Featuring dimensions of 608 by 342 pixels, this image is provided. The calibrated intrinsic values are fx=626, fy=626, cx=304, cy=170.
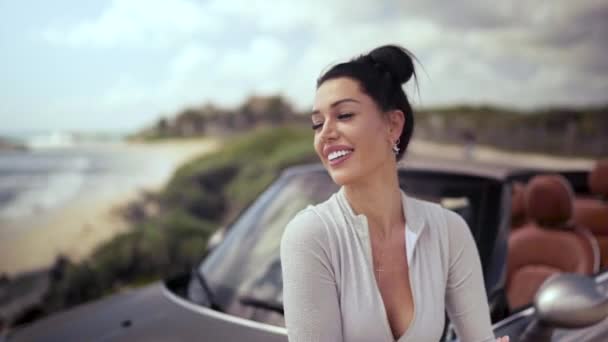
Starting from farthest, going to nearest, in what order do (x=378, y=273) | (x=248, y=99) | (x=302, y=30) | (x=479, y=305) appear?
(x=248, y=99)
(x=302, y=30)
(x=479, y=305)
(x=378, y=273)

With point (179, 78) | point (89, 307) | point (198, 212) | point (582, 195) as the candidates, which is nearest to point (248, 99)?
point (179, 78)

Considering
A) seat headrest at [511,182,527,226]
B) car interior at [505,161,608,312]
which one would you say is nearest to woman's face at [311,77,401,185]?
car interior at [505,161,608,312]

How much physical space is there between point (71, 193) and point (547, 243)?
4804 mm

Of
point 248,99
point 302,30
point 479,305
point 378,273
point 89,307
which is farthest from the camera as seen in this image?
point 248,99

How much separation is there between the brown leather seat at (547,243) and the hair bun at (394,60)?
1.57 m

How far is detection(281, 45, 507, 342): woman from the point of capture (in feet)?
3.92

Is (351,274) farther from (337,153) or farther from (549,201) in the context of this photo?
(549,201)

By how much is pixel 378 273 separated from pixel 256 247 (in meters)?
1.07

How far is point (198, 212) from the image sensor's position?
22.6 feet

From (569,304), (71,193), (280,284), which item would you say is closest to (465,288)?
(569,304)

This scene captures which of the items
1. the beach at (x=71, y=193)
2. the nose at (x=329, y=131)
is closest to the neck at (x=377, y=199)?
the nose at (x=329, y=131)

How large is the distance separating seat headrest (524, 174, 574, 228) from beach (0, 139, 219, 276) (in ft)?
14.8

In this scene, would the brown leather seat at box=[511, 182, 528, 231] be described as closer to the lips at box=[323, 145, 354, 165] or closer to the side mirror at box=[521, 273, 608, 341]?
the side mirror at box=[521, 273, 608, 341]

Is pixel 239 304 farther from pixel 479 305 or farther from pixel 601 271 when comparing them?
pixel 601 271
